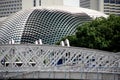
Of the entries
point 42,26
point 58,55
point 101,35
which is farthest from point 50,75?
point 42,26

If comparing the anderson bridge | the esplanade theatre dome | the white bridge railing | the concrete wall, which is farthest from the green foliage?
the esplanade theatre dome

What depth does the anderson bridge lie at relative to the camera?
230 feet

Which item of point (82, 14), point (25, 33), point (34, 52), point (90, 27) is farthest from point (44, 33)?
point (34, 52)

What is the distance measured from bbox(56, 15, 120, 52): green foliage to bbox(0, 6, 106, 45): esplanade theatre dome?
55.3 meters

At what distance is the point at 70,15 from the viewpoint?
174m

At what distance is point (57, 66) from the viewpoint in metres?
72.5

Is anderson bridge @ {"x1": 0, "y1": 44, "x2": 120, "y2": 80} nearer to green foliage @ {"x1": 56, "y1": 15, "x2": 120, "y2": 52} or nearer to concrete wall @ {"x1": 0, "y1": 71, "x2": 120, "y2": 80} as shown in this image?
concrete wall @ {"x1": 0, "y1": 71, "x2": 120, "y2": 80}

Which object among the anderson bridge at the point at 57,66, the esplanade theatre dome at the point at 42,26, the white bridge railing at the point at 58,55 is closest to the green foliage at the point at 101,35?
the anderson bridge at the point at 57,66

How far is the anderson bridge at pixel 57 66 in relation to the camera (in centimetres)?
7019

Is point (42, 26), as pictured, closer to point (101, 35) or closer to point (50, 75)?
point (101, 35)

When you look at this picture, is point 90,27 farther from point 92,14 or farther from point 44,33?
point 92,14

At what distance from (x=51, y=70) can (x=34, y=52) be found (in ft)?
18.2

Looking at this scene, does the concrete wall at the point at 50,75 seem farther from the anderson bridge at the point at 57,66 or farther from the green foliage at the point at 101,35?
the green foliage at the point at 101,35

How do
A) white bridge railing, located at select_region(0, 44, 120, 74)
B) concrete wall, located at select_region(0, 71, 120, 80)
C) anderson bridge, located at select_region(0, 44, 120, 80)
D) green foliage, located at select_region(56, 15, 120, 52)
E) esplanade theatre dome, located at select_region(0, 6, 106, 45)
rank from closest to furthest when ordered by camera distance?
concrete wall, located at select_region(0, 71, 120, 80) < anderson bridge, located at select_region(0, 44, 120, 80) < white bridge railing, located at select_region(0, 44, 120, 74) < green foliage, located at select_region(56, 15, 120, 52) < esplanade theatre dome, located at select_region(0, 6, 106, 45)
